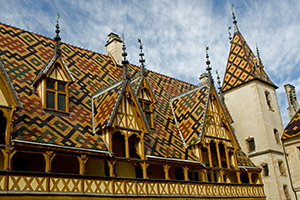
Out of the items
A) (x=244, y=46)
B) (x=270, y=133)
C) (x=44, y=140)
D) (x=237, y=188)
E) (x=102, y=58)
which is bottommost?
(x=237, y=188)

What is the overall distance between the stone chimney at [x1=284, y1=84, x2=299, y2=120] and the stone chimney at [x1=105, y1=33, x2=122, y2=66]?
16212 mm

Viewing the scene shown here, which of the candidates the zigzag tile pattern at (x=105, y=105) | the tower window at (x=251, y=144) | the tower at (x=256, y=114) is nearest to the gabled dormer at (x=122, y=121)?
the zigzag tile pattern at (x=105, y=105)

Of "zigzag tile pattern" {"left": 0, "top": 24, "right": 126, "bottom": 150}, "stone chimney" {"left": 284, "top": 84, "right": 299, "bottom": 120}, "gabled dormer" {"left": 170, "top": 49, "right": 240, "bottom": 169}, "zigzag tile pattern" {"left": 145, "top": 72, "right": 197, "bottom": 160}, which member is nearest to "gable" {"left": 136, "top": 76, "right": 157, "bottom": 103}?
"zigzag tile pattern" {"left": 145, "top": 72, "right": 197, "bottom": 160}

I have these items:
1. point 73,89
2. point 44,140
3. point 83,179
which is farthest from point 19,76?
point 83,179

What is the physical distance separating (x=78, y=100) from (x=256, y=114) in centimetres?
1334

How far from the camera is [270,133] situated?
974 inches

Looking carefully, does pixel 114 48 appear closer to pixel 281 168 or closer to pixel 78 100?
pixel 78 100

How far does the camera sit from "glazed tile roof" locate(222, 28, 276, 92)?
2667 cm

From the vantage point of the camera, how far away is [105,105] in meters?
16.3

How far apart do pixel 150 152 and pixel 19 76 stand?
21.6 ft

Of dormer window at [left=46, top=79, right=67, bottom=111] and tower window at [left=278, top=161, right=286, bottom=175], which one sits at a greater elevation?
dormer window at [left=46, top=79, right=67, bottom=111]

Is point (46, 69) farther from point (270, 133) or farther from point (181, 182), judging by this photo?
point (270, 133)

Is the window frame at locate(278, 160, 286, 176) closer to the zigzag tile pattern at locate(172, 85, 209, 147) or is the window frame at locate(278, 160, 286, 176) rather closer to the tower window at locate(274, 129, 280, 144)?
the tower window at locate(274, 129, 280, 144)

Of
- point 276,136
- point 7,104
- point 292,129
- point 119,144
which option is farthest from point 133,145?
point 292,129
